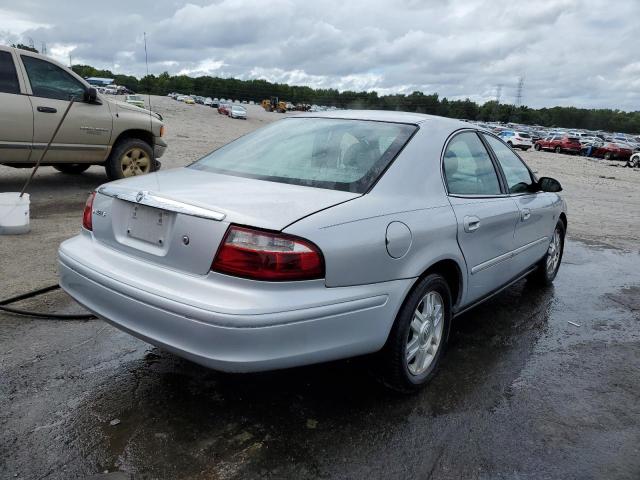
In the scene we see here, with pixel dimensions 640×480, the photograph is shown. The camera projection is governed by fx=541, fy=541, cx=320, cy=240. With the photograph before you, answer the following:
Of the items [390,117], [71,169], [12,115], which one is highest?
[390,117]

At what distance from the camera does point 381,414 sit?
2.92 metres

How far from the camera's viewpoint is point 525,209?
168 inches

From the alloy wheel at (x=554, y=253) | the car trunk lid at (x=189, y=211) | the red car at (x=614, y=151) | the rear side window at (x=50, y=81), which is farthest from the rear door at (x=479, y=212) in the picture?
the red car at (x=614, y=151)

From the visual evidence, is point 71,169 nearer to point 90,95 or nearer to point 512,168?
point 90,95

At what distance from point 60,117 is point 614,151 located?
127ft

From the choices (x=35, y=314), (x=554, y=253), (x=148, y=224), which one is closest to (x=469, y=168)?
(x=148, y=224)

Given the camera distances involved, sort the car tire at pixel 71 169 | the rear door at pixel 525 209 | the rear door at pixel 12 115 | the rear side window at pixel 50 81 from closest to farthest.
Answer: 1. the rear door at pixel 525 209
2. the rear door at pixel 12 115
3. the rear side window at pixel 50 81
4. the car tire at pixel 71 169

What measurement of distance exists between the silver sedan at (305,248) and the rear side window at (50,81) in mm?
5197

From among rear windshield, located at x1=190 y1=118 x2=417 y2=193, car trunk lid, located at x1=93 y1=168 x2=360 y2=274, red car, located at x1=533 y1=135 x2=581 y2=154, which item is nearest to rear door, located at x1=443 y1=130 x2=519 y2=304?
rear windshield, located at x1=190 y1=118 x2=417 y2=193

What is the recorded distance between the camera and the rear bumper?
7.53 feet

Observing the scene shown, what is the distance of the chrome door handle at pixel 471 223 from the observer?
3322mm

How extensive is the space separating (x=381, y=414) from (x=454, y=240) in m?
1.08

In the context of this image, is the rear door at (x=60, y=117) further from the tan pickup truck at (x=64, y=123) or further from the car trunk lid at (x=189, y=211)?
the car trunk lid at (x=189, y=211)

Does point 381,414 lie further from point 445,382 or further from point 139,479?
point 139,479
